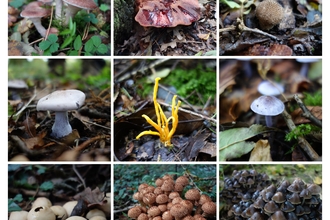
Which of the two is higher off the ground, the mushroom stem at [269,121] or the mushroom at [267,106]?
the mushroom at [267,106]

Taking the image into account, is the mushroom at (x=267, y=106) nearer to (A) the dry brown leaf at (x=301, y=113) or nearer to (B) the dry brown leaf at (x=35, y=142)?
(A) the dry brown leaf at (x=301, y=113)

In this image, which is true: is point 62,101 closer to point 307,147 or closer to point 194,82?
point 194,82

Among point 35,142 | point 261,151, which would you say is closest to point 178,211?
point 261,151

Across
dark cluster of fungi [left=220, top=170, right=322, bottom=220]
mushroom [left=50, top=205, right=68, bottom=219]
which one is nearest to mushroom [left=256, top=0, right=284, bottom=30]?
dark cluster of fungi [left=220, top=170, right=322, bottom=220]

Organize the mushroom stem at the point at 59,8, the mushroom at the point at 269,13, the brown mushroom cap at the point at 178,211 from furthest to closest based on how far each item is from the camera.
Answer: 1. the mushroom stem at the point at 59,8
2. the mushroom at the point at 269,13
3. the brown mushroom cap at the point at 178,211

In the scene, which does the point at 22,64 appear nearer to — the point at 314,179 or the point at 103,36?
the point at 103,36

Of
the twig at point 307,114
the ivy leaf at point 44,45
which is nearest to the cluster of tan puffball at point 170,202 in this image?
the twig at point 307,114

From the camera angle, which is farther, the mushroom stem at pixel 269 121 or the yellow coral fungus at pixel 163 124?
the mushroom stem at pixel 269 121

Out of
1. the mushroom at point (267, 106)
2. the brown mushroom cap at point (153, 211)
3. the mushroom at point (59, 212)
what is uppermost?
the mushroom at point (267, 106)
